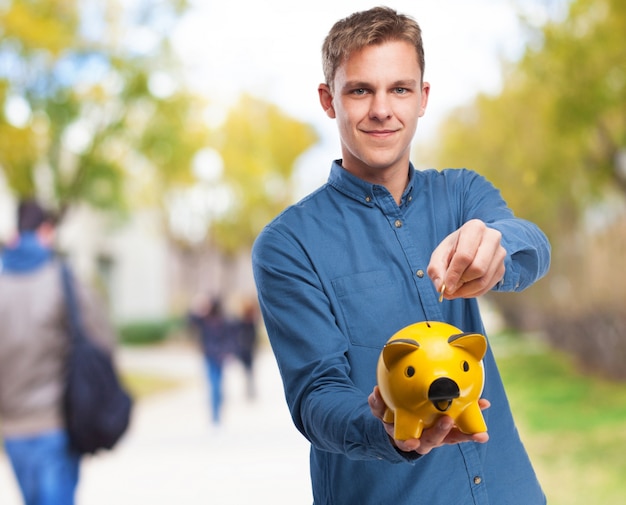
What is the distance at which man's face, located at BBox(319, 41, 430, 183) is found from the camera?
5.52 feet

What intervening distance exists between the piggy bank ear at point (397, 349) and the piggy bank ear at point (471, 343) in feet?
0.21

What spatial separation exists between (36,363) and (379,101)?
2.20 m

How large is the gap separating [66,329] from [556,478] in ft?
17.3

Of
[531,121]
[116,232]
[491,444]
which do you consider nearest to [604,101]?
[531,121]

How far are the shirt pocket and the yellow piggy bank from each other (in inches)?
11.7

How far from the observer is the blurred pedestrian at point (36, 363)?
11.1ft

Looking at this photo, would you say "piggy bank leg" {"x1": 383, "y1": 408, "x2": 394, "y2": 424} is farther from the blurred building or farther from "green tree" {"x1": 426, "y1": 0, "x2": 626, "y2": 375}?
the blurred building

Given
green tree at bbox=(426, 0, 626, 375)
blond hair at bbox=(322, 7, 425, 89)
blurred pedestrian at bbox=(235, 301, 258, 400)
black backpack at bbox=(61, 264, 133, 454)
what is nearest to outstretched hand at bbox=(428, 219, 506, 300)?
blond hair at bbox=(322, 7, 425, 89)

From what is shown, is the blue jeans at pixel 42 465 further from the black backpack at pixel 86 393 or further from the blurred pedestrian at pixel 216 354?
the blurred pedestrian at pixel 216 354

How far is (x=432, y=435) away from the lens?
4.45 ft

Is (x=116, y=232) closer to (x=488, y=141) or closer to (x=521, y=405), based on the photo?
(x=488, y=141)

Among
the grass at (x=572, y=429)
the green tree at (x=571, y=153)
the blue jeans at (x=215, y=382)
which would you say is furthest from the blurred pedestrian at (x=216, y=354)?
the green tree at (x=571, y=153)

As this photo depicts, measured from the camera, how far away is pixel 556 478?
7.60 m

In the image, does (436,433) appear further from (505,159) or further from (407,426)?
(505,159)
